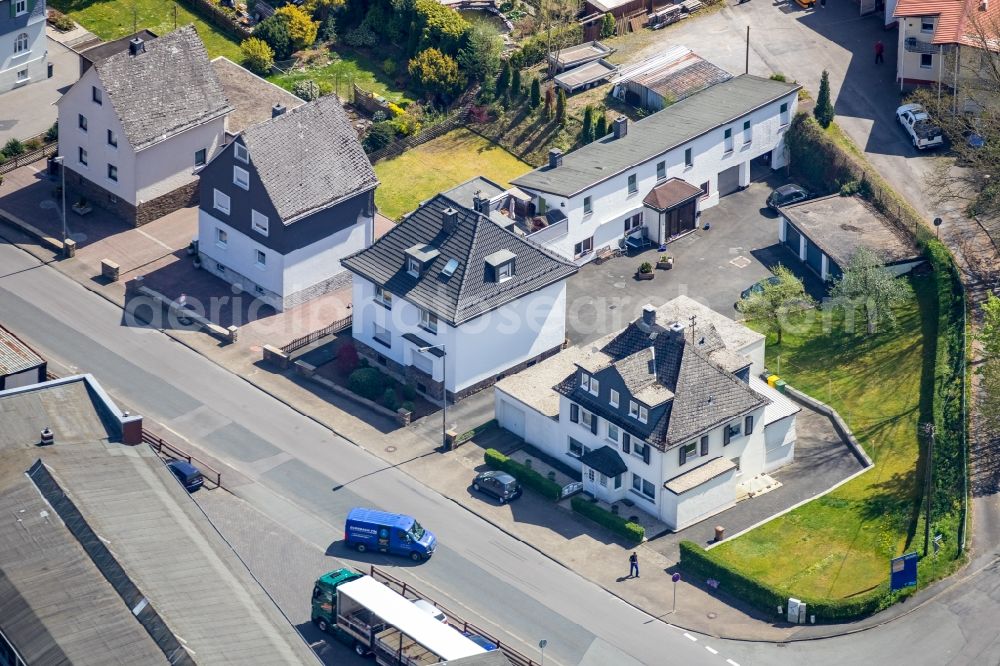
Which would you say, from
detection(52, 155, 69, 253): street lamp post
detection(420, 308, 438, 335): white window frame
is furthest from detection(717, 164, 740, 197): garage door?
detection(52, 155, 69, 253): street lamp post

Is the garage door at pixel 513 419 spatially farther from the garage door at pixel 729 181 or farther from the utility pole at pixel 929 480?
the garage door at pixel 729 181

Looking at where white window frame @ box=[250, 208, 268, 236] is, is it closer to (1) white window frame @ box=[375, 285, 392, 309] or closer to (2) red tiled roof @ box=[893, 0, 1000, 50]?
(1) white window frame @ box=[375, 285, 392, 309]

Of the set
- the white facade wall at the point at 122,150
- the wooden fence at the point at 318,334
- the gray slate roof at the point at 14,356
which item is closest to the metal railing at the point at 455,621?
the wooden fence at the point at 318,334

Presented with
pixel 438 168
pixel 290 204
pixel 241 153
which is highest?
pixel 241 153

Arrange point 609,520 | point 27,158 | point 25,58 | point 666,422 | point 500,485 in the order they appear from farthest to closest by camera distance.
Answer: point 25,58, point 27,158, point 500,485, point 609,520, point 666,422

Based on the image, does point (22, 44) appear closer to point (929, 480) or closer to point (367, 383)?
point (367, 383)

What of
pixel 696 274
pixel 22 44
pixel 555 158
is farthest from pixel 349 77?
pixel 696 274
